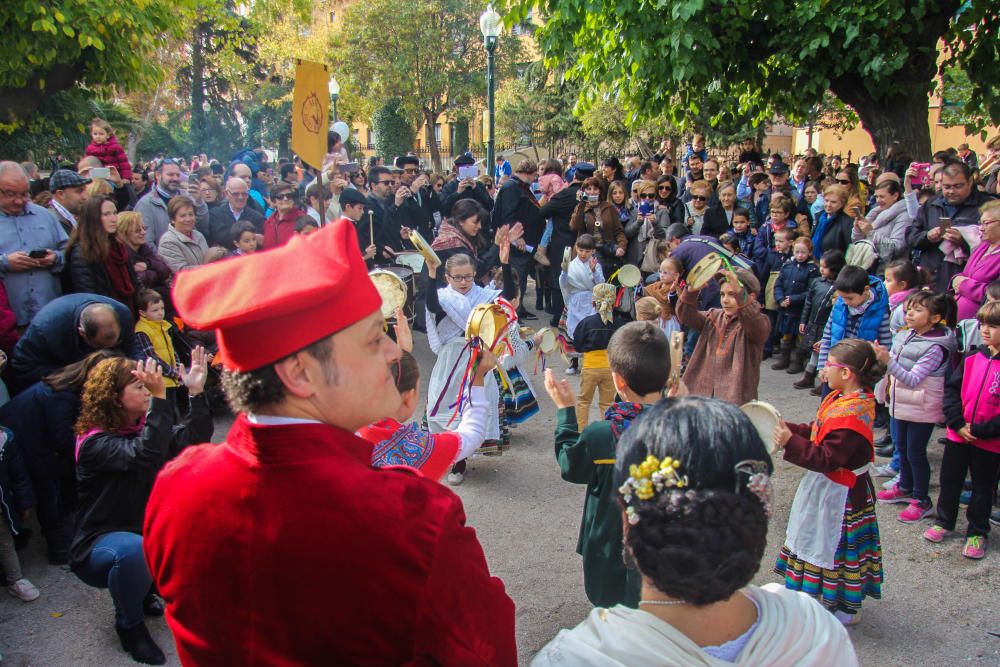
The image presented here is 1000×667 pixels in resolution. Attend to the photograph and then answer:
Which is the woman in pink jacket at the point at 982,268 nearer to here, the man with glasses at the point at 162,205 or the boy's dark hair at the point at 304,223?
the boy's dark hair at the point at 304,223

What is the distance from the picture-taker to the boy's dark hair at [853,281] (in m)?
5.78

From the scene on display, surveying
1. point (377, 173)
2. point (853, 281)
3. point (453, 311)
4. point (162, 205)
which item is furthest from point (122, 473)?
point (377, 173)

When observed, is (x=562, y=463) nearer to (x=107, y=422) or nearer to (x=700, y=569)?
(x=700, y=569)

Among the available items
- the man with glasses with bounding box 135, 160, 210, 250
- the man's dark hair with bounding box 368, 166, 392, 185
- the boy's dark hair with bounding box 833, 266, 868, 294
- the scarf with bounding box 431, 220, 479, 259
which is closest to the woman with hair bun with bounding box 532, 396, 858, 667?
the boy's dark hair with bounding box 833, 266, 868, 294

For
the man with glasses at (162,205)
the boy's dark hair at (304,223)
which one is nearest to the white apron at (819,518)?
the boy's dark hair at (304,223)

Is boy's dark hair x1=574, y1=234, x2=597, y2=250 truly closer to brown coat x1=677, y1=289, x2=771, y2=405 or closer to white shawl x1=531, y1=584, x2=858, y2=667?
brown coat x1=677, y1=289, x2=771, y2=405

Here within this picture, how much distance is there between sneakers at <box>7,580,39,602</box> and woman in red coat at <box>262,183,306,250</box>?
4.52m

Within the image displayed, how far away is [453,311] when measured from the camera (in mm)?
5445

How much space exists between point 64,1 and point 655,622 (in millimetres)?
9489

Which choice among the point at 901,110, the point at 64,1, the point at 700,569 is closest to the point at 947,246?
the point at 901,110

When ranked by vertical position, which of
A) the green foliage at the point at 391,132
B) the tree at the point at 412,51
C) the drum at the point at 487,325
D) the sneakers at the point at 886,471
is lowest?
the sneakers at the point at 886,471

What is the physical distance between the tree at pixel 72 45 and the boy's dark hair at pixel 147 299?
4239 millimetres

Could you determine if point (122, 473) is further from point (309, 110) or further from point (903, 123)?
point (903, 123)

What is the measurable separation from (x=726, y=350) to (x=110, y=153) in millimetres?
7504
